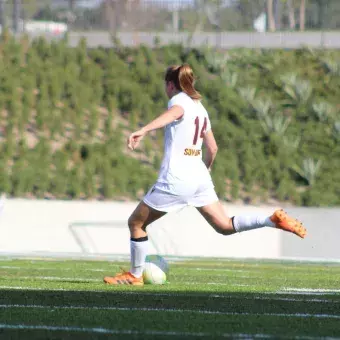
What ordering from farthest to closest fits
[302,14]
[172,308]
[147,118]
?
1. [302,14]
2. [147,118]
3. [172,308]

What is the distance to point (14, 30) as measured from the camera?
36.0 m

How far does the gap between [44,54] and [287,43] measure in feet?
23.0

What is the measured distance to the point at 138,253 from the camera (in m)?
11.1

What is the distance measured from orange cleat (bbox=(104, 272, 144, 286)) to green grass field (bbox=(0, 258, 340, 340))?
0.54ft

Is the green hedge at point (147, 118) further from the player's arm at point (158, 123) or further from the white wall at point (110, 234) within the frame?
the player's arm at point (158, 123)

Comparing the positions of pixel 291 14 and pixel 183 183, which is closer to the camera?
pixel 183 183

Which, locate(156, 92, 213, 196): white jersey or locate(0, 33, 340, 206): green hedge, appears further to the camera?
locate(0, 33, 340, 206): green hedge

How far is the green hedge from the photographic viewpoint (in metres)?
29.6

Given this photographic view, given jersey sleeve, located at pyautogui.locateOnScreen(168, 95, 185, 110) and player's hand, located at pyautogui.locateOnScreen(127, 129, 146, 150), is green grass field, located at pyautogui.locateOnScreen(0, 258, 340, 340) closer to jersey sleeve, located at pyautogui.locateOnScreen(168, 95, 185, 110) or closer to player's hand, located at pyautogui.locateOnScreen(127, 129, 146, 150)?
player's hand, located at pyautogui.locateOnScreen(127, 129, 146, 150)

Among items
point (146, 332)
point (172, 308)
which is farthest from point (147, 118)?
point (146, 332)

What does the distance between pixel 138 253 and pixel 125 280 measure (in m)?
0.27

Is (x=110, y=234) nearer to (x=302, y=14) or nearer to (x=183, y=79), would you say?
(x=183, y=79)

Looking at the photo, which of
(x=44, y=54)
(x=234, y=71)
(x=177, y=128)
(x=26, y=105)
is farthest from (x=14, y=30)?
(x=177, y=128)

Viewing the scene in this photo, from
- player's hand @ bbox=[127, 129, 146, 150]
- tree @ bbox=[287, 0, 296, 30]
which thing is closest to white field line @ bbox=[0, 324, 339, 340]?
player's hand @ bbox=[127, 129, 146, 150]
